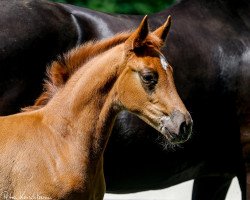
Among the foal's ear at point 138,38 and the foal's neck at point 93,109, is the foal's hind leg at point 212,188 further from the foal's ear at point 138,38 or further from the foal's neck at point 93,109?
the foal's ear at point 138,38

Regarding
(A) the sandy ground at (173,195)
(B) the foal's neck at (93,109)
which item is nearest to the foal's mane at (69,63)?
(B) the foal's neck at (93,109)

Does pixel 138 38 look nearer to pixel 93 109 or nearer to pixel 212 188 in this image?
pixel 93 109

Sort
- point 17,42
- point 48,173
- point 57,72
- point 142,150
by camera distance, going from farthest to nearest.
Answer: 1. point 142,150
2. point 17,42
3. point 57,72
4. point 48,173

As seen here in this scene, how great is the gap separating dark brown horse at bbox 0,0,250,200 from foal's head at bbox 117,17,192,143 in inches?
40.6

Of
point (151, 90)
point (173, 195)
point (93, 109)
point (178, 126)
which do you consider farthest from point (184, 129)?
point (173, 195)

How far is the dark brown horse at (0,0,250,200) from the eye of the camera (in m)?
6.13

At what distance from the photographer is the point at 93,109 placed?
5379 mm

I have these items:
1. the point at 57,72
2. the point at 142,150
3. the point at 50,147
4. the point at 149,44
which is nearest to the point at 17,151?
the point at 50,147

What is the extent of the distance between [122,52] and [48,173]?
2.66 ft

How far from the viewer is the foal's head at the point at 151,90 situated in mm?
5148

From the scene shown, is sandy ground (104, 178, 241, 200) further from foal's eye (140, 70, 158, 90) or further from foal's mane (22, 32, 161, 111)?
foal's eye (140, 70, 158, 90)

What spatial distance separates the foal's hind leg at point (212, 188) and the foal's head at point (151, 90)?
219cm

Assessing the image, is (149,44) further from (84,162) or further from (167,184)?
(167,184)

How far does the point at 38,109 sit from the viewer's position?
5559 mm
